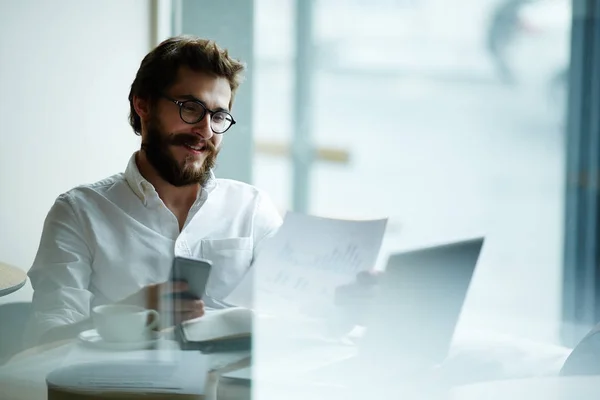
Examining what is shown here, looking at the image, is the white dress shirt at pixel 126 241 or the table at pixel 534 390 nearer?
the white dress shirt at pixel 126 241

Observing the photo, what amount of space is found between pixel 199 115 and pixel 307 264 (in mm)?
258

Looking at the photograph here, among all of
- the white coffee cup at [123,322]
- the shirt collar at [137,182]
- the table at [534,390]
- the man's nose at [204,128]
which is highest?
the man's nose at [204,128]

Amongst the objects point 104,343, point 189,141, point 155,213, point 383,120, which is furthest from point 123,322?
point 383,120

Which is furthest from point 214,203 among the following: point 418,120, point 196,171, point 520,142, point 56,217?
point 520,142

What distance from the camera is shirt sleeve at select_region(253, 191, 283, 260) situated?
106cm

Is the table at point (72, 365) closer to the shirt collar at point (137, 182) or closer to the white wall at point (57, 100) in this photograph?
the white wall at point (57, 100)

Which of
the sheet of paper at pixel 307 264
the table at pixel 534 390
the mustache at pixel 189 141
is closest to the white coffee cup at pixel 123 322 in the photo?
the sheet of paper at pixel 307 264

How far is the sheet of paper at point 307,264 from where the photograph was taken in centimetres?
102

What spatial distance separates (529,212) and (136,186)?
32.0 inches

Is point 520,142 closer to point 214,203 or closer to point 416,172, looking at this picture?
point 416,172

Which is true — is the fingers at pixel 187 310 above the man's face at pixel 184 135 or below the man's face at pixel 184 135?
below

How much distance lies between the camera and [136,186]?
3.31 feet

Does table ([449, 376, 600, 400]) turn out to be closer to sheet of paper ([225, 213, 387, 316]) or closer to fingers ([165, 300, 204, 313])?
sheet of paper ([225, 213, 387, 316])

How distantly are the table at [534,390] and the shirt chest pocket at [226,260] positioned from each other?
36 cm
